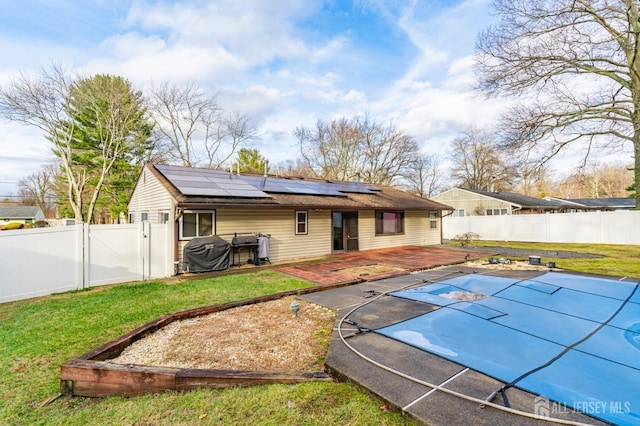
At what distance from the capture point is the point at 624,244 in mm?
13672

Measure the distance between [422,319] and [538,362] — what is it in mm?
1397

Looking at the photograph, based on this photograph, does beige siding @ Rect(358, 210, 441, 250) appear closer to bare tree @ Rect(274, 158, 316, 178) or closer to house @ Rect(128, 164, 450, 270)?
house @ Rect(128, 164, 450, 270)

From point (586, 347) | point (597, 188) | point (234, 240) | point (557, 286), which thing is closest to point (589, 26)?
point (557, 286)

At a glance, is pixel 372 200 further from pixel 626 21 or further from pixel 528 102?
pixel 626 21

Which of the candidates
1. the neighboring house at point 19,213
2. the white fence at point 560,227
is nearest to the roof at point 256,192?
the white fence at point 560,227

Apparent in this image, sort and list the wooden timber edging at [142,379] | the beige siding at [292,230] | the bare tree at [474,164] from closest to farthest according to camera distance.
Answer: the wooden timber edging at [142,379]
the beige siding at [292,230]
the bare tree at [474,164]

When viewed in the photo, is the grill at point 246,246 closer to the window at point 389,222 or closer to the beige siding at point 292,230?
the beige siding at point 292,230

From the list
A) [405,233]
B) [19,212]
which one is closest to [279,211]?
[405,233]

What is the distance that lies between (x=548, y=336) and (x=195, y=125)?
1013 inches

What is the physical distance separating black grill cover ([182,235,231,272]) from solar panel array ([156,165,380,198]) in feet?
4.51

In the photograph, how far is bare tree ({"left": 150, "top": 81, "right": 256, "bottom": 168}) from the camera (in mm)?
21969

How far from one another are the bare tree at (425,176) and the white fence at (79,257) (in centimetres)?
2645

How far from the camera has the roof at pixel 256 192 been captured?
321 inches

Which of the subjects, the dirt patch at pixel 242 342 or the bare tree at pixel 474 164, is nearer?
the dirt patch at pixel 242 342
